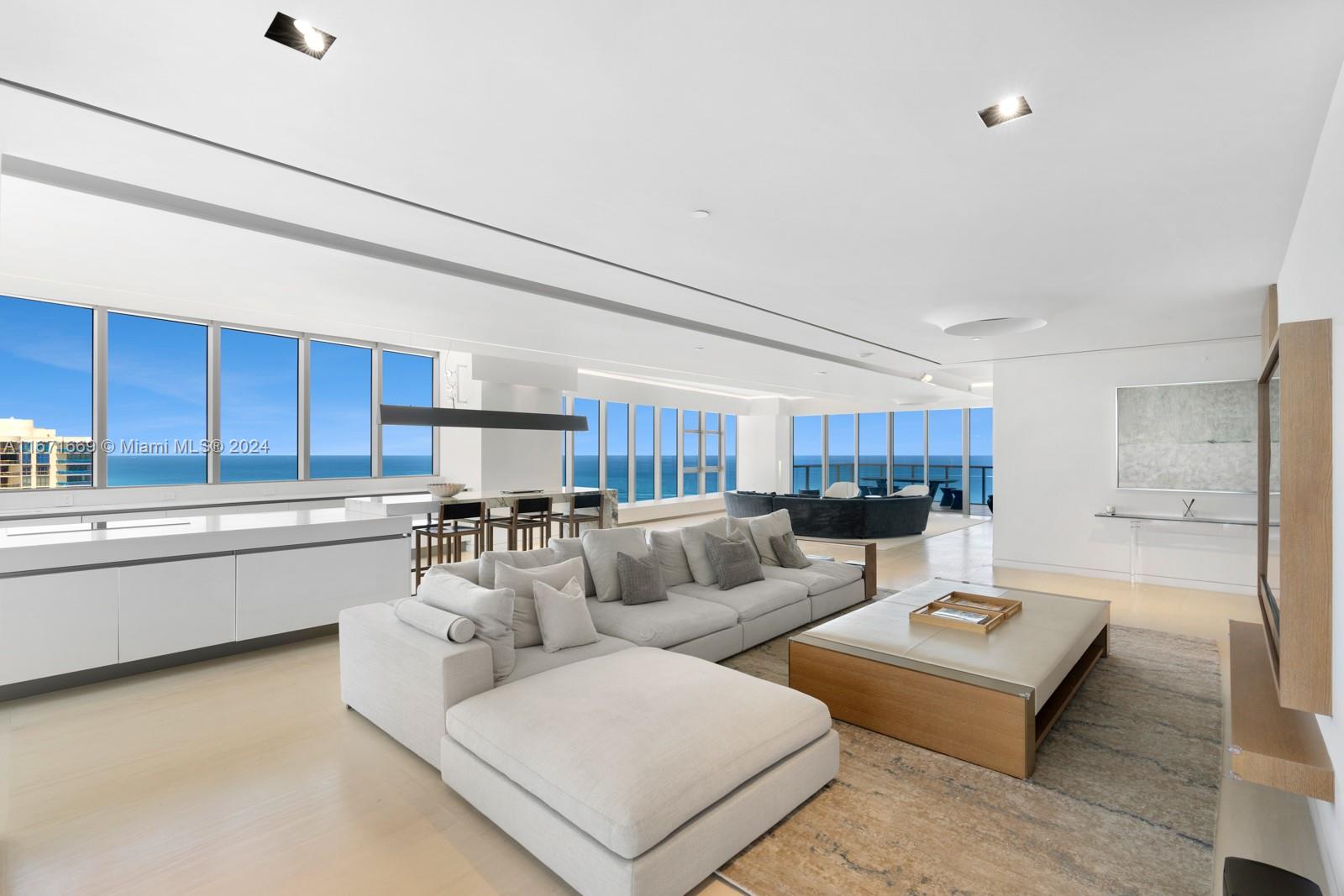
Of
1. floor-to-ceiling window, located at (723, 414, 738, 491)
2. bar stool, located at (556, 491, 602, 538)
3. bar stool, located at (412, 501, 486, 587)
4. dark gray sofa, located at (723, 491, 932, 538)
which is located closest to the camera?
bar stool, located at (412, 501, 486, 587)

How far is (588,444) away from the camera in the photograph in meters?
11.5

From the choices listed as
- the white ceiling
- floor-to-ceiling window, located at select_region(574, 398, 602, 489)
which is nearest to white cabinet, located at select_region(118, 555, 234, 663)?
the white ceiling

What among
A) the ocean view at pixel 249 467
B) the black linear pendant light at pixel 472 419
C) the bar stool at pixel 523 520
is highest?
the black linear pendant light at pixel 472 419

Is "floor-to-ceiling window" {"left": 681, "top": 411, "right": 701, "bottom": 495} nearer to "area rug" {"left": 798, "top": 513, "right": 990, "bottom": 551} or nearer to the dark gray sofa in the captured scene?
the dark gray sofa

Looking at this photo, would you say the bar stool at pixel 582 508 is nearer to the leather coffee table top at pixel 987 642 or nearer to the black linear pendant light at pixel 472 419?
the black linear pendant light at pixel 472 419

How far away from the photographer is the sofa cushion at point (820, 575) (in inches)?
196

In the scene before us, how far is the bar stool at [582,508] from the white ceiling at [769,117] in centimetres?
442

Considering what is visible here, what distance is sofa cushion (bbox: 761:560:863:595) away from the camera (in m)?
4.98

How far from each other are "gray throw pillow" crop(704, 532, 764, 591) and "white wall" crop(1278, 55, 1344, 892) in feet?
9.91

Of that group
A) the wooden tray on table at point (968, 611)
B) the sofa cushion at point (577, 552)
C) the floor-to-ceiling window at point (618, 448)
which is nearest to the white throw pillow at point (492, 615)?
the sofa cushion at point (577, 552)

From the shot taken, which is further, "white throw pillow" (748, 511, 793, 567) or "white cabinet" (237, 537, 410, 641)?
"white throw pillow" (748, 511, 793, 567)

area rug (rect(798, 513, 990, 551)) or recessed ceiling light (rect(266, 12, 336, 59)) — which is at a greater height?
recessed ceiling light (rect(266, 12, 336, 59))

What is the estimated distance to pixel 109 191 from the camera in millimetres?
2832

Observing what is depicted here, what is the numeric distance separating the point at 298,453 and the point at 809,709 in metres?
7.34
